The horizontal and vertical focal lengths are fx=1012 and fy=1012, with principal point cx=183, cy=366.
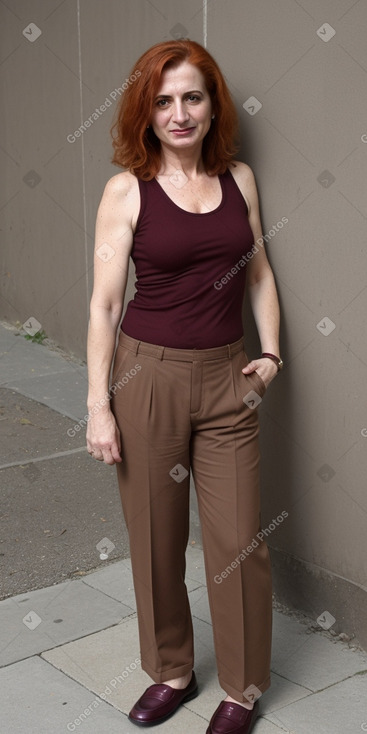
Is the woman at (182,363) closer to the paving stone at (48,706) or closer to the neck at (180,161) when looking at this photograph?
the neck at (180,161)

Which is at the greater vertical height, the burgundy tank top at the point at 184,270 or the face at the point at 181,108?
the face at the point at 181,108

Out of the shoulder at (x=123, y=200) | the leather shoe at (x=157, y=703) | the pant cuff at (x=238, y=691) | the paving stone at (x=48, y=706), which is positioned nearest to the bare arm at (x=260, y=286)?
the shoulder at (x=123, y=200)

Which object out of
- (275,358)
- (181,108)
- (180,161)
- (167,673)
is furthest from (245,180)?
(167,673)

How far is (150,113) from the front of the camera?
126 inches

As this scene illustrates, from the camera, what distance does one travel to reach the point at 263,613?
333 centimetres

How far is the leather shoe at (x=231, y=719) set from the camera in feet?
10.7

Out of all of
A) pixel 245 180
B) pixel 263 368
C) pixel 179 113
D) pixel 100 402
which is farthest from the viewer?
pixel 245 180

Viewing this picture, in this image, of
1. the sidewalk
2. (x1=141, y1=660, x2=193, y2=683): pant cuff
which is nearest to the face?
(x1=141, y1=660, x2=193, y2=683): pant cuff

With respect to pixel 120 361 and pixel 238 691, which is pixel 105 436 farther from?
pixel 238 691

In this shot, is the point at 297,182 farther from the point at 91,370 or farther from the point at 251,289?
the point at 91,370

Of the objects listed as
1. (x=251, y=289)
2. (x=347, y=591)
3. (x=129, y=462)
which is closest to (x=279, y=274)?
(x=251, y=289)

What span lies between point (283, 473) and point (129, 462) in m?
0.85

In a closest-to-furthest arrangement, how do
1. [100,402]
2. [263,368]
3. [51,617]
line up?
[100,402]
[263,368]
[51,617]

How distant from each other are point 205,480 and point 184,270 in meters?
0.69
